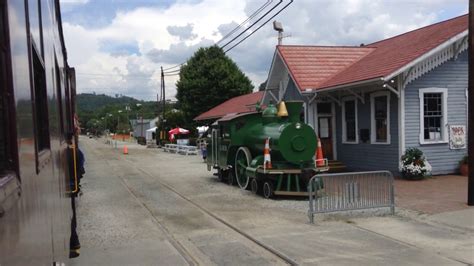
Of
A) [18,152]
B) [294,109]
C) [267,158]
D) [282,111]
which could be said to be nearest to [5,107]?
[18,152]

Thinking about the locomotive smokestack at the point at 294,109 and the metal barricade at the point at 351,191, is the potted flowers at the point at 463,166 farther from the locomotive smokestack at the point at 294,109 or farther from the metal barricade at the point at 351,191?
the metal barricade at the point at 351,191

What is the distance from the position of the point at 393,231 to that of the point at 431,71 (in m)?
9.47

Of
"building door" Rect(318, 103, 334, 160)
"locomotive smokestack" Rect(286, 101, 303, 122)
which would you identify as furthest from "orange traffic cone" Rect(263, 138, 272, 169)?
"building door" Rect(318, 103, 334, 160)

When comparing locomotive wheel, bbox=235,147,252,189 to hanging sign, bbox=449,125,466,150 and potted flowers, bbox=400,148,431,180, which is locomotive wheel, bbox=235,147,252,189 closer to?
potted flowers, bbox=400,148,431,180

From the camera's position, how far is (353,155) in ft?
60.8

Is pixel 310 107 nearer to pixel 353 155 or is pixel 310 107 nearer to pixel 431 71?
pixel 353 155

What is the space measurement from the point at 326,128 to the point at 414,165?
5.40 metres

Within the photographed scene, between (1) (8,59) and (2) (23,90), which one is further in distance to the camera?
(2) (23,90)

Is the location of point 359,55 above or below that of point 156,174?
above

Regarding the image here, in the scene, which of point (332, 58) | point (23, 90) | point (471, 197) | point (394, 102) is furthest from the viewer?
point (332, 58)

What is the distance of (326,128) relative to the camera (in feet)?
66.3

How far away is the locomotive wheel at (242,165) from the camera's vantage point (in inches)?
578

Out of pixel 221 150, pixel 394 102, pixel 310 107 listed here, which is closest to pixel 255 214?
pixel 221 150

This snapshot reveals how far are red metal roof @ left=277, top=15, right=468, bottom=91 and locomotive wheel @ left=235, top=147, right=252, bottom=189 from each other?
4.78 m
